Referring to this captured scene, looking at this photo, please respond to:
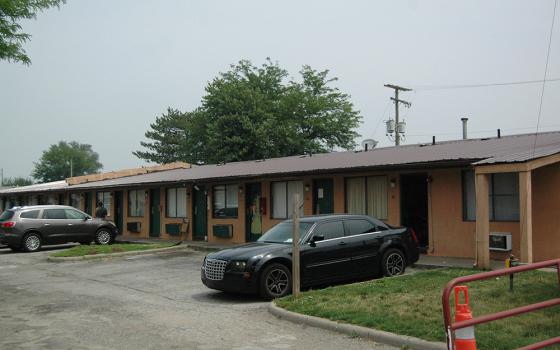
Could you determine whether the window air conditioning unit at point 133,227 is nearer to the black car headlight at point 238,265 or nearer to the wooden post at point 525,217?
the black car headlight at point 238,265

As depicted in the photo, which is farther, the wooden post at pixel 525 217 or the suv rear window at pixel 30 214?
the suv rear window at pixel 30 214

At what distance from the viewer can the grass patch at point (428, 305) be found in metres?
6.98

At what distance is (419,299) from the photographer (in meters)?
9.16

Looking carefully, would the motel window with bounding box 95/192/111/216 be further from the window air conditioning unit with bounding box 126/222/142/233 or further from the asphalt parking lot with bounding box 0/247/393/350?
the asphalt parking lot with bounding box 0/247/393/350

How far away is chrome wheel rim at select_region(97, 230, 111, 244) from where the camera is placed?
23.8 meters

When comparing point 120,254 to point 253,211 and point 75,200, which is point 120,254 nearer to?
point 253,211

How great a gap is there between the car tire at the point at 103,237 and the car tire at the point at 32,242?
2.20 metres

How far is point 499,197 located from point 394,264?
13.8 ft

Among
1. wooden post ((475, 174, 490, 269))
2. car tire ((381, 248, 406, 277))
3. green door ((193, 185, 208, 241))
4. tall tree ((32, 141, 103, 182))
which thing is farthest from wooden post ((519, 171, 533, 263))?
tall tree ((32, 141, 103, 182))

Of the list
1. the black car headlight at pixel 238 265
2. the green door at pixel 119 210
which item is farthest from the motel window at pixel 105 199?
the black car headlight at pixel 238 265

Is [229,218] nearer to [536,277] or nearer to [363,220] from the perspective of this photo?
[363,220]

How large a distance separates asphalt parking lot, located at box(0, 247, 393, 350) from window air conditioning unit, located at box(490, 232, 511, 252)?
6.38 meters

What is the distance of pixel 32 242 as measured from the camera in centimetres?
2236

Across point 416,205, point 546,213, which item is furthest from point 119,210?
point 546,213
